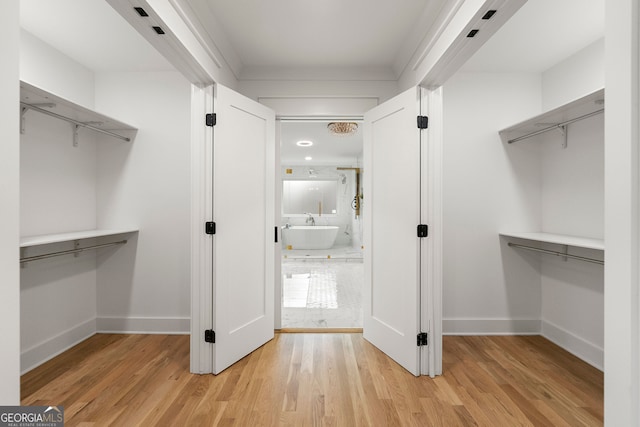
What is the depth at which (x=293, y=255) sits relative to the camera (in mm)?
7258

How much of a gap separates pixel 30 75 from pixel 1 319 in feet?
7.67

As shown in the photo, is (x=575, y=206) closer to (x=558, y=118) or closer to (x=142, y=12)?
(x=558, y=118)

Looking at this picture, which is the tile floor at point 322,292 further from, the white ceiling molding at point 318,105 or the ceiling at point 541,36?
the ceiling at point 541,36

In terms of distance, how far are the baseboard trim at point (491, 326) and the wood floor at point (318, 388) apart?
0.24m

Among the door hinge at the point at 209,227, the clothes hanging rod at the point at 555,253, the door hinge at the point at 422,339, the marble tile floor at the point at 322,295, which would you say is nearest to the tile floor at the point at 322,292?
the marble tile floor at the point at 322,295

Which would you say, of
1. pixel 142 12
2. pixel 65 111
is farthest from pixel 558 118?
pixel 65 111

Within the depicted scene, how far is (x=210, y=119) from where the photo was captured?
2.21 metres

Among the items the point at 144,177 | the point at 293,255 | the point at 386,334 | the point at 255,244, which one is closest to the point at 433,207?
the point at 386,334

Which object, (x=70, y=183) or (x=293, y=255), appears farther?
(x=293, y=255)

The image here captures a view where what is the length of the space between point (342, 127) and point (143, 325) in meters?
3.61

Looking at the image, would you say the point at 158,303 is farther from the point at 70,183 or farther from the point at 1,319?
the point at 1,319

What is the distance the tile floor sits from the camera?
3.31 meters

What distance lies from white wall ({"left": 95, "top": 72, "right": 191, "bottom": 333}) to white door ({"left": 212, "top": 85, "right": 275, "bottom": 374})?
78cm

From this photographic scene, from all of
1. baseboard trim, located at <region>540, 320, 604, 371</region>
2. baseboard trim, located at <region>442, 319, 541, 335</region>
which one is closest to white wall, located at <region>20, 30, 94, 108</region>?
baseboard trim, located at <region>442, 319, 541, 335</region>
